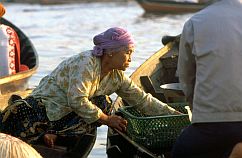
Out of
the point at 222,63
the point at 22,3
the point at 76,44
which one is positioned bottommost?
the point at 22,3

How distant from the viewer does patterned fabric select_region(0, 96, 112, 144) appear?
4.95 metres

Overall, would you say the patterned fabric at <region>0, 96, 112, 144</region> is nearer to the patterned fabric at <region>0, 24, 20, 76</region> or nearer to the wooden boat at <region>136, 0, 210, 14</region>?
the patterned fabric at <region>0, 24, 20, 76</region>

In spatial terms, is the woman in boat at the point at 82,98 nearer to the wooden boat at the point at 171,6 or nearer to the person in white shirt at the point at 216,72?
the person in white shirt at the point at 216,72

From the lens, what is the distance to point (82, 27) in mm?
25250

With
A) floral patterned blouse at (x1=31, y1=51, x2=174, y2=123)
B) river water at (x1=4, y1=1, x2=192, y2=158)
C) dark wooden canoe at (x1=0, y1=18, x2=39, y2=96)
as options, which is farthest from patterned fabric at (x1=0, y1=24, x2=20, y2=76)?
floral patterned blouse at (x1=31, y1=51, x2=174, y2=123)

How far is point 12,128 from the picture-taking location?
500cm

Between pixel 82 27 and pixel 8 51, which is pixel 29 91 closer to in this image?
pixel 8 51

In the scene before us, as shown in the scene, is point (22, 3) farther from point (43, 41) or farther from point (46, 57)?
point (46, 57)

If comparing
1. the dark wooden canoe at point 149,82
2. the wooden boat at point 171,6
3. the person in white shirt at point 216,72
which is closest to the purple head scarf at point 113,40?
the dark wooden canoe at point 149,82

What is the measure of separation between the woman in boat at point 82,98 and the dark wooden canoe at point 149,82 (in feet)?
0.49

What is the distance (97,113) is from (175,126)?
21.4 inches

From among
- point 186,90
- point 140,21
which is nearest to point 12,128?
point 186,90

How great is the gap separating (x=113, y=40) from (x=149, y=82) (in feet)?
5.49

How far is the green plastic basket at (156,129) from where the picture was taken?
4684 mm
